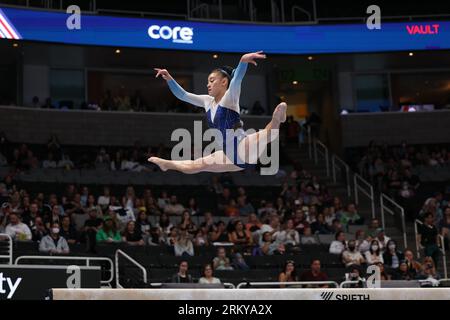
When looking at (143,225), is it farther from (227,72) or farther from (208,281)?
(227,72)

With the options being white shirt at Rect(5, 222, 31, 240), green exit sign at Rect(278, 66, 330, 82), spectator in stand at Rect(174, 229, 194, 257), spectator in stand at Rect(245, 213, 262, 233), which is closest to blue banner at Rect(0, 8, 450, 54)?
green exit sign at Rect(278, 66, 330, 82)

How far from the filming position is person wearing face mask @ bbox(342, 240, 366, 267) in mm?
15148

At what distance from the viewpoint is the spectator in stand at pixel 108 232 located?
15.0 m

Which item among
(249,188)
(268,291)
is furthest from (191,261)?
(268,291)

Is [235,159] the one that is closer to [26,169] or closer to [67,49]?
[26,169]

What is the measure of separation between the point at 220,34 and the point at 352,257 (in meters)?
8.08

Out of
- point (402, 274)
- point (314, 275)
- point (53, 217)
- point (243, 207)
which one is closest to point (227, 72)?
point (314, 275)

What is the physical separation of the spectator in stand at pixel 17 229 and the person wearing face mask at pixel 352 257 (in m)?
5.85

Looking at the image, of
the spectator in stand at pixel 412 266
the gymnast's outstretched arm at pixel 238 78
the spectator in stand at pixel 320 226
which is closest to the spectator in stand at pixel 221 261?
the spectator in stand at pixel 320 226

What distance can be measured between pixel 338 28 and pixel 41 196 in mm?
9786

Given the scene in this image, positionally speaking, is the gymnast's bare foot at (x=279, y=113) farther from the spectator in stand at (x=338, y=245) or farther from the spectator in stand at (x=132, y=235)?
the spectator in stand at (x=338, y=245)

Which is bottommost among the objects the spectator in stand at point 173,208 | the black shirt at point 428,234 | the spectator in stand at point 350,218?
the black shirt at point 428,234

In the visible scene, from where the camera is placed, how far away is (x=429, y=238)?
16516 mm

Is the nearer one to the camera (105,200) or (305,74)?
(105,200)
